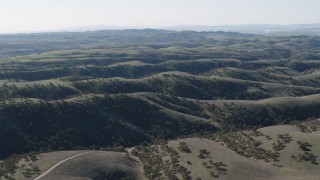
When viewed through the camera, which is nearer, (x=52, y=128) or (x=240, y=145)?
(x=240, y=145)

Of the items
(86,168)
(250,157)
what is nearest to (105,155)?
(86,168)

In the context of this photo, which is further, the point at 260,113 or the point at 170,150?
the point at 260,113

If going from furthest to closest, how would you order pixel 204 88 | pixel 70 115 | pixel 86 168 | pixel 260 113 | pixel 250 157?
pixel 204 88, pixel 260 113, pixel 70 115, pixel 250 157, pixel 86 168

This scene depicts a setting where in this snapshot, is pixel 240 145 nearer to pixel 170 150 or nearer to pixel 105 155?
pixel 170 150

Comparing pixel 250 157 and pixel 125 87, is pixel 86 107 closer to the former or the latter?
pixel 125 87

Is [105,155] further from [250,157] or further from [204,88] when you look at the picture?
[204,88]

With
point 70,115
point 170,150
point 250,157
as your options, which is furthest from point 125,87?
point 250,157

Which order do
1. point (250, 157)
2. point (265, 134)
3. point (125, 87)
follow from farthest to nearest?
point (125, 87) < point (265, 134) < point (250, 157)

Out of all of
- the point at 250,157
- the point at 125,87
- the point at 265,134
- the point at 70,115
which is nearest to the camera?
the point at 250,157

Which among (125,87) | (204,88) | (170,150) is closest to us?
(170,150)
